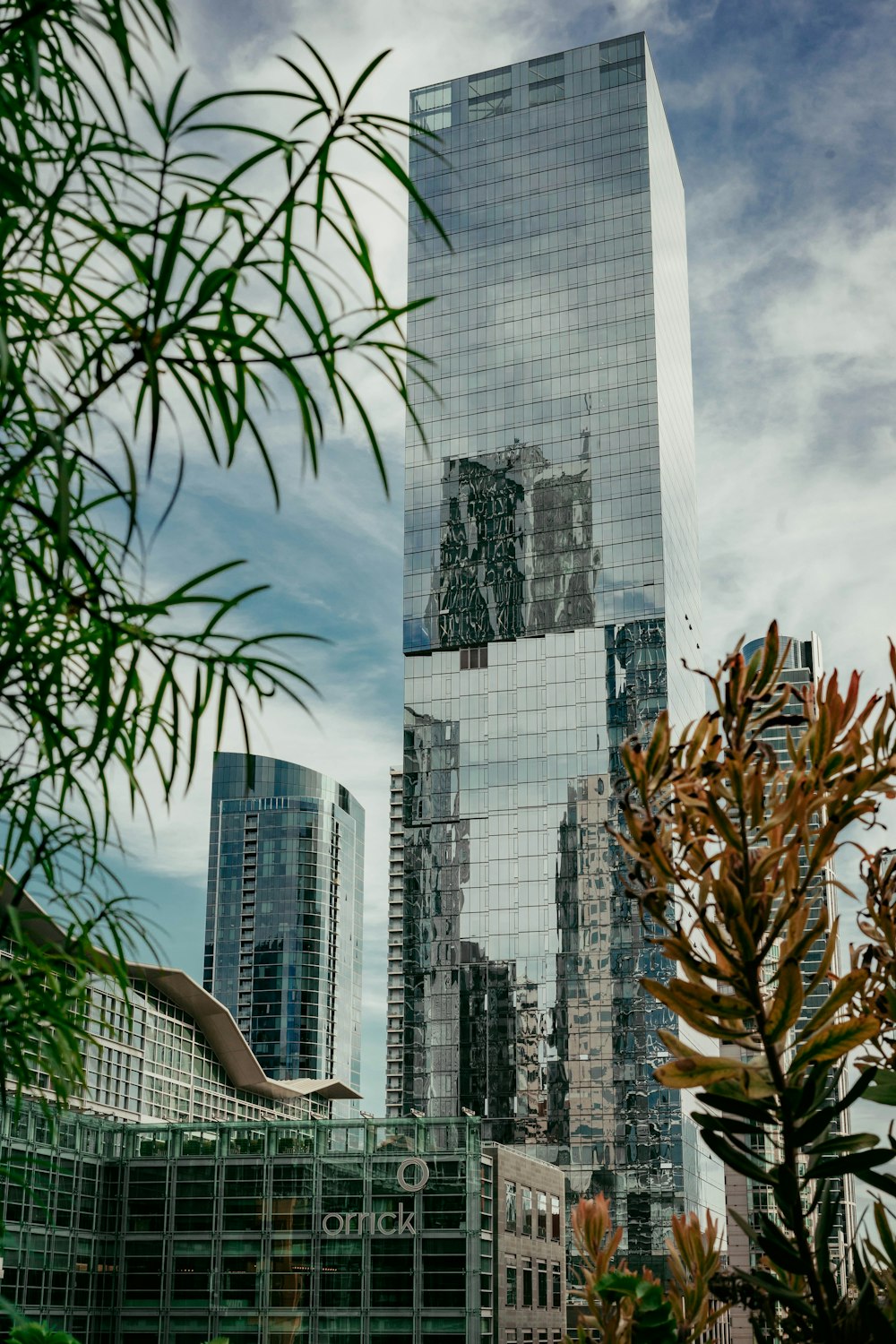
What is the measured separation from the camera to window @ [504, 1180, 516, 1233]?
36438mm

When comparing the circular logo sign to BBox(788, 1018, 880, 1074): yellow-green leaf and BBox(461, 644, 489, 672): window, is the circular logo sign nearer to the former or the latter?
BBox(788, 1018, 880, 1074): yellow-green leaf

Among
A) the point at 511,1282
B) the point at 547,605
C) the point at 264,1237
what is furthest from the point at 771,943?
the point at 547,605

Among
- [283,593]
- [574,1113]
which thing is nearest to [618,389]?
[574,1113]

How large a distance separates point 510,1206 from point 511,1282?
192 centimetres

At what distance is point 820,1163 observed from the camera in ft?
4.48

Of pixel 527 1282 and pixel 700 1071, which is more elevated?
pixel 700 1071

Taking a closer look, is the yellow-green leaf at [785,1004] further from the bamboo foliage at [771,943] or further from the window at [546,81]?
the window at [546,81]

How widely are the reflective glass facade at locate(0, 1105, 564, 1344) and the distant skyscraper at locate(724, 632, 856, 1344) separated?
7.21 m

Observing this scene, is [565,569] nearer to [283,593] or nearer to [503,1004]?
[503,1004]

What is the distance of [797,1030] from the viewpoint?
224 cm

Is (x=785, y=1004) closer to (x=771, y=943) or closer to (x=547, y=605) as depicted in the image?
(x=771, y=943)

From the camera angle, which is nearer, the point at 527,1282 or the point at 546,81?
the point at 527,1282

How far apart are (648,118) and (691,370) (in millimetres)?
15277

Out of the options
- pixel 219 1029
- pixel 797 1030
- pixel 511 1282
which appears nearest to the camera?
pixel 797 1030
